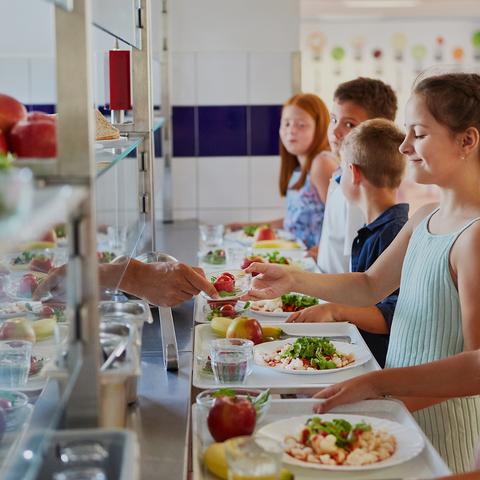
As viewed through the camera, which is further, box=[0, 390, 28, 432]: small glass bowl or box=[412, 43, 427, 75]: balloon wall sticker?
box=[412, 43, 427, 75]: balloon wall sticker

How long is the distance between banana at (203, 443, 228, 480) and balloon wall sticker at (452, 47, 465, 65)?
567cm

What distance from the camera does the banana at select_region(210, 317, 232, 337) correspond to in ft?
7.85

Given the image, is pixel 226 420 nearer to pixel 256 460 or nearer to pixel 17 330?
pixel 256 460

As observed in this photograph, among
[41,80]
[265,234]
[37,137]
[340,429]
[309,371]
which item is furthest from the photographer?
[41,80]

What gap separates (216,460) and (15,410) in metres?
0.33

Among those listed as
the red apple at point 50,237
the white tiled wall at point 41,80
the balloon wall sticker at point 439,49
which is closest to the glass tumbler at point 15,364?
the red apple at point 50,237

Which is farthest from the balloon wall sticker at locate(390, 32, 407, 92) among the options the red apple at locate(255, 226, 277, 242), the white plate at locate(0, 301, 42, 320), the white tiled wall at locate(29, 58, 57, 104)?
the white plate at locate(0, 301, 42, 320)

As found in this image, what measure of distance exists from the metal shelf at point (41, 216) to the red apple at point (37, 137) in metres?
0.10

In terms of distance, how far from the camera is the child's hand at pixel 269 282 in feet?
8.17

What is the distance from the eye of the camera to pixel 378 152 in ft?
9.66

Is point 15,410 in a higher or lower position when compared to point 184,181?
lower

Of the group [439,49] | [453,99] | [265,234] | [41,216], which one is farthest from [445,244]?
[439,49]

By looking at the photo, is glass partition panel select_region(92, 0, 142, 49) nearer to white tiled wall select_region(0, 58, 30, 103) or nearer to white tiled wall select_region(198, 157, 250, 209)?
white tiled wall select_region(0, 58, 30, 103)

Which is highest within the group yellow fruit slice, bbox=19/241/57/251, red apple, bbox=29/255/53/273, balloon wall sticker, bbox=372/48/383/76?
balloon wall sticker, bbox=372/48/383/76
